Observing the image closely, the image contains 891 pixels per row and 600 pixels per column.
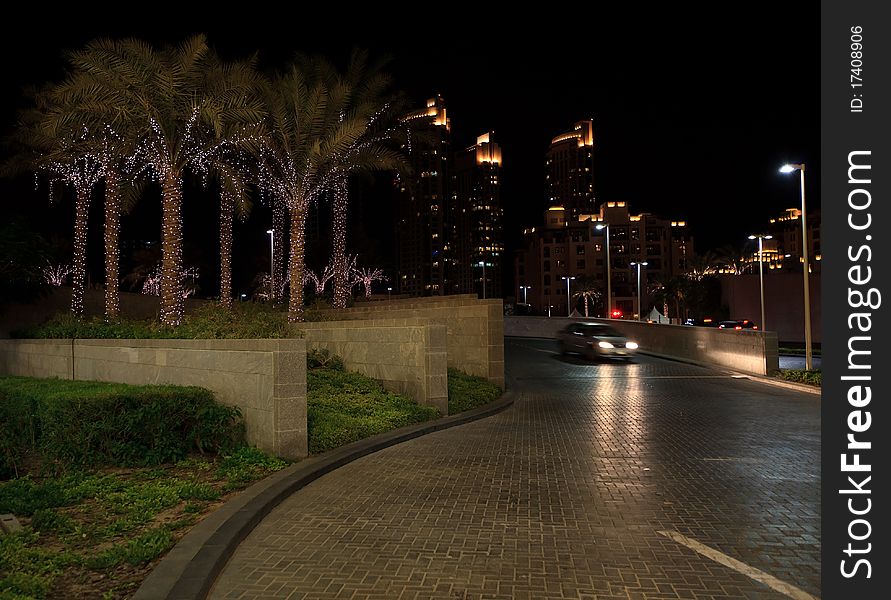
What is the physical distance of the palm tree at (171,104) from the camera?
56.3ft

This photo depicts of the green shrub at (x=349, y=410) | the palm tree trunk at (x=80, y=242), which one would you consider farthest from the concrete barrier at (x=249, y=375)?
the palm tree trunk at (x=80, y=242)

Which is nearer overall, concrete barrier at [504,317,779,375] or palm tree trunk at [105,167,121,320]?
concrete barrier at [504,317,779,375]

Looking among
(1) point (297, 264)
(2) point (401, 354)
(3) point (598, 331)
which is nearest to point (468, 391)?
(2) point (401, 354)

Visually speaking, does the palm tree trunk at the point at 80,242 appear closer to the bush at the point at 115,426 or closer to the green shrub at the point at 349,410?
the green shrub at the point at 349,410

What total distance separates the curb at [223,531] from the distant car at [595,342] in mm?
18508

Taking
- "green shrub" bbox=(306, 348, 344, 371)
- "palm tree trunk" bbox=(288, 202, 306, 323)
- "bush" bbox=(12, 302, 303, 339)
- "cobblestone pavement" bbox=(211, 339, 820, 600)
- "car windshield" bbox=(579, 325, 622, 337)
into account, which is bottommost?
"cobblestone pavement" bbox=(211, 339, 820, 600)

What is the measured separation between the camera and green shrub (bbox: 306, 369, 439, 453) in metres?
10.8

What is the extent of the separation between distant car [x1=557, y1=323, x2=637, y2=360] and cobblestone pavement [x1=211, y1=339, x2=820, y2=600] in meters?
14.5

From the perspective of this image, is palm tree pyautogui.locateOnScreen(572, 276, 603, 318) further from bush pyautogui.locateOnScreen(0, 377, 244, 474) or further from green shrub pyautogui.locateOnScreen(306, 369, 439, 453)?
bush pyautogui.locateOnScreen(0, 377, 244, 474)

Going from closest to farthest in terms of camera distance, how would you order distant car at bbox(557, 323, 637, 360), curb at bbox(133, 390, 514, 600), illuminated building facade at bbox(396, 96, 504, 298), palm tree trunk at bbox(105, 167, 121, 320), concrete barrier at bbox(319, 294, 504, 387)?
curb at bbox(133, 390, 514, 600) → concrete barrier at bbox(319, 294, 504, 387) → palm tree trunk at bbox(105, 167, 121, 320) → distant car at bbox(557, 323, 637, 360) → illuminated building facade at bbox(396, 96, 504, 298)

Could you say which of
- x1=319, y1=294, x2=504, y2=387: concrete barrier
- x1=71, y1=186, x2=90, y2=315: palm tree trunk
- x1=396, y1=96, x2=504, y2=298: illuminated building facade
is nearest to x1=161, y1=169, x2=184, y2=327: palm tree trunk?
x1=319, y1=294, x2=504, y2=387: concrete barrier

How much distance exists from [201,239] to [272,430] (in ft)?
196
